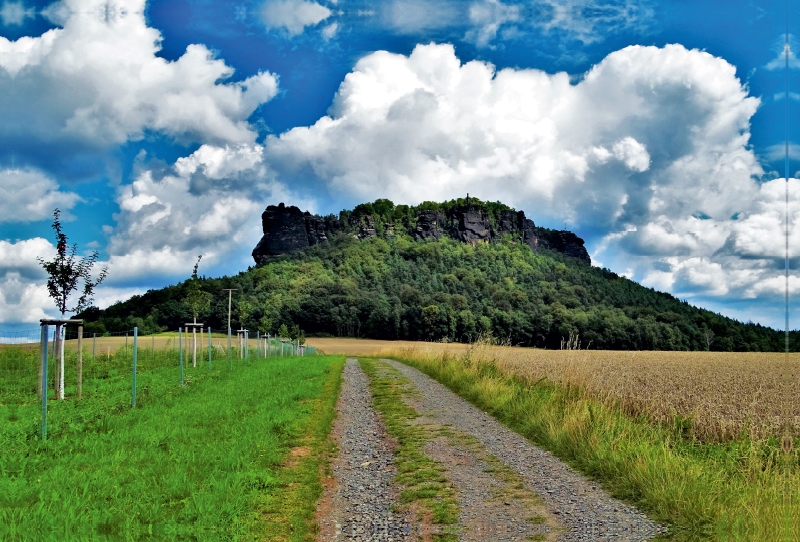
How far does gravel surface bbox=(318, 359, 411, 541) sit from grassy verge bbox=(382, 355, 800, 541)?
9.20 ft

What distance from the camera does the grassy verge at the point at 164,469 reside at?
226 inches

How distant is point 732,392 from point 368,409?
398 inches

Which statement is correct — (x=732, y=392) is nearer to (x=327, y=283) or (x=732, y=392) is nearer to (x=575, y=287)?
(x=327, y=283)

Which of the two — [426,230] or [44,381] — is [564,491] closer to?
[44,381]

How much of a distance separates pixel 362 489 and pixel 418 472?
107cm

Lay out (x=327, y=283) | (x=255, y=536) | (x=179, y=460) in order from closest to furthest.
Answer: (x=255, y=536), (x=179, y=460), (x=327, y=283)

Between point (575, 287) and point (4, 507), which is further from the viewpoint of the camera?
point (575, 287)

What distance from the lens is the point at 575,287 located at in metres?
131

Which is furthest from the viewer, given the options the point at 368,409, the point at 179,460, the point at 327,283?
the point at 327,283

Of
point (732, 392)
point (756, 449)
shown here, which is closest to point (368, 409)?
point (756, 449)

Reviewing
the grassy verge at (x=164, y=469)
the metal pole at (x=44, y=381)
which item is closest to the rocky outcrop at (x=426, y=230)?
the grassy verge at (x=164, y=469)

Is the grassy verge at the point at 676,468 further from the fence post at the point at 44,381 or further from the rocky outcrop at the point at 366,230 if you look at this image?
the rocky outcrop at the point at 366,230

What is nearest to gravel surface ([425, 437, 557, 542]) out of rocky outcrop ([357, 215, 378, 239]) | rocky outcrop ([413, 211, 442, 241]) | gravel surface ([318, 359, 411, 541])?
gravel surface ([318, 359, 411, 541])

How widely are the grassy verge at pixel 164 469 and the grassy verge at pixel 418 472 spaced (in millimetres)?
1263
